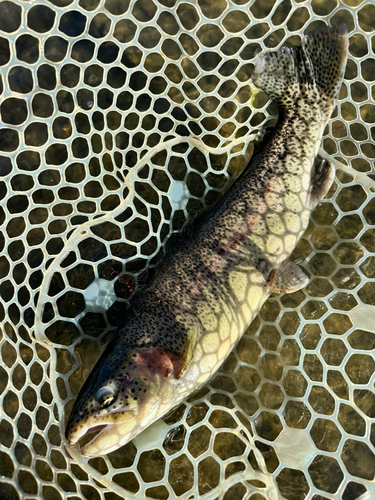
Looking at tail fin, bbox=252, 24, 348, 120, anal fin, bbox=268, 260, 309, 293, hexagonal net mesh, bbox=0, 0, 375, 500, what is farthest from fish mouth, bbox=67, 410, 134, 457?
tail fin, bbox=252, 24, 348, 120

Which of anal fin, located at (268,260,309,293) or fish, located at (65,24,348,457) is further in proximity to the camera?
anal fin, located at (268,260,309,293)

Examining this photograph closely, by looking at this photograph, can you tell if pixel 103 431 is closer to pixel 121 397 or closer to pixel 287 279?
pixel 121 397

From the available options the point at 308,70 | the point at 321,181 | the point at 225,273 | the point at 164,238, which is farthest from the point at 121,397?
the point at 308,70

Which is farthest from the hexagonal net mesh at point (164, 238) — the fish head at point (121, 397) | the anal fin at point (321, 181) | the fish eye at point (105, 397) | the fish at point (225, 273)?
the fish eye at point (105, 397)

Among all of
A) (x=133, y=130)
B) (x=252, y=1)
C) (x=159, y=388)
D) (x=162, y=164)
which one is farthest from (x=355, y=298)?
(x=252, y=1)

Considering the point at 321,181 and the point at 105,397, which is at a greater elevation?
the point at 321,181

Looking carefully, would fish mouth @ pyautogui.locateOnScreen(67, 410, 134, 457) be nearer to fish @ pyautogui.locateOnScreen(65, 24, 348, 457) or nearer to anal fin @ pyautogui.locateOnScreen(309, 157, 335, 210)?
fish @ pyautogui.locateOnScreen(65, 24, 348, 457)
